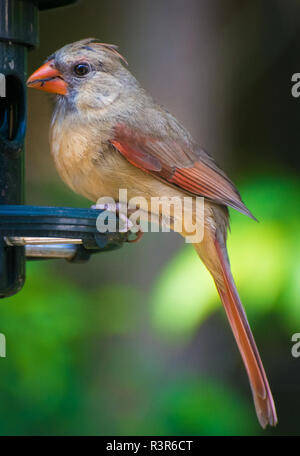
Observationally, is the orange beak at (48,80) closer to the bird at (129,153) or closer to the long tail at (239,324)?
the bird at (129,153)

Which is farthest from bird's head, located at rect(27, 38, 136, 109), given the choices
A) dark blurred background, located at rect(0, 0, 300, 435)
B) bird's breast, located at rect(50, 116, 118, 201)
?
dark blurred background, located at rect(0, 0, 300, 435)

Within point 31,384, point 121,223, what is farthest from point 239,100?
point 121,223

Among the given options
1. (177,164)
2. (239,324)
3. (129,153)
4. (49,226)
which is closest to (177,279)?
(239,324)

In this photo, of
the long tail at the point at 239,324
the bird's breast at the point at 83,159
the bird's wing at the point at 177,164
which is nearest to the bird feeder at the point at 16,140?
the bird's breast at the point at 83,159

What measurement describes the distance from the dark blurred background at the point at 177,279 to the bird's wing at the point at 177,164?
0.34 m

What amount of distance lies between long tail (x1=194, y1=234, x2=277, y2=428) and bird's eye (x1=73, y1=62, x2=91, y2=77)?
2.74 ft

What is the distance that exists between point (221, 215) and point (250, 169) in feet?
3.60

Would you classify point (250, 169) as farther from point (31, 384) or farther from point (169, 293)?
point (31, 384)

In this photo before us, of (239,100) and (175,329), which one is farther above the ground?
(239,100)

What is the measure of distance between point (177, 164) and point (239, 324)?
68 cm

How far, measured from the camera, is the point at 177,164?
375cm

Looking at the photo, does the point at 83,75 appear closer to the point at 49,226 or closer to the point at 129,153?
the point at 129,153

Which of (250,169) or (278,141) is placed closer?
(250,169)
